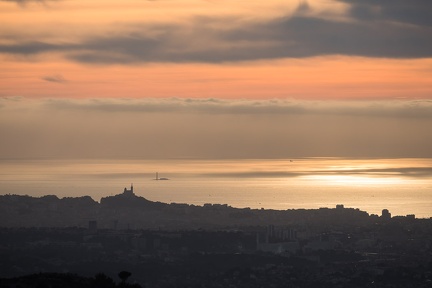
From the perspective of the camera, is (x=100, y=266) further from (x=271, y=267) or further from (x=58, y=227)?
(x=58, y=227)

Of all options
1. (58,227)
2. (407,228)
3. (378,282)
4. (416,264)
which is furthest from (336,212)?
(378,282)

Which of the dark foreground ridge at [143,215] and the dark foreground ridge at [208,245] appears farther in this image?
the dark foreground ridge at [143,215]

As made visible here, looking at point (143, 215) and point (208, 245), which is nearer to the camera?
point (208, 245)

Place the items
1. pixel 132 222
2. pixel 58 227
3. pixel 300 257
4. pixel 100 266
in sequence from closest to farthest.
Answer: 1. pixel 100 266
2. pixel 300 257
3. pixel 58 227
4. pixel 132 222

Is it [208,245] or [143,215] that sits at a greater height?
[143,215]

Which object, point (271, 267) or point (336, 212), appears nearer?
point (271, 267)

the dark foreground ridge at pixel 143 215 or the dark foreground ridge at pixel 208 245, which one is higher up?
the dark foreground ridge at pixel 143 215

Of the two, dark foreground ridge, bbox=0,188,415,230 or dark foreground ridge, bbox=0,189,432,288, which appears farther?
dark foreground ridge, bbox=0,188,415,230

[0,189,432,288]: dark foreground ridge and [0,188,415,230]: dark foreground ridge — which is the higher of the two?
[0,188,415,230]: dark foreground ridge
